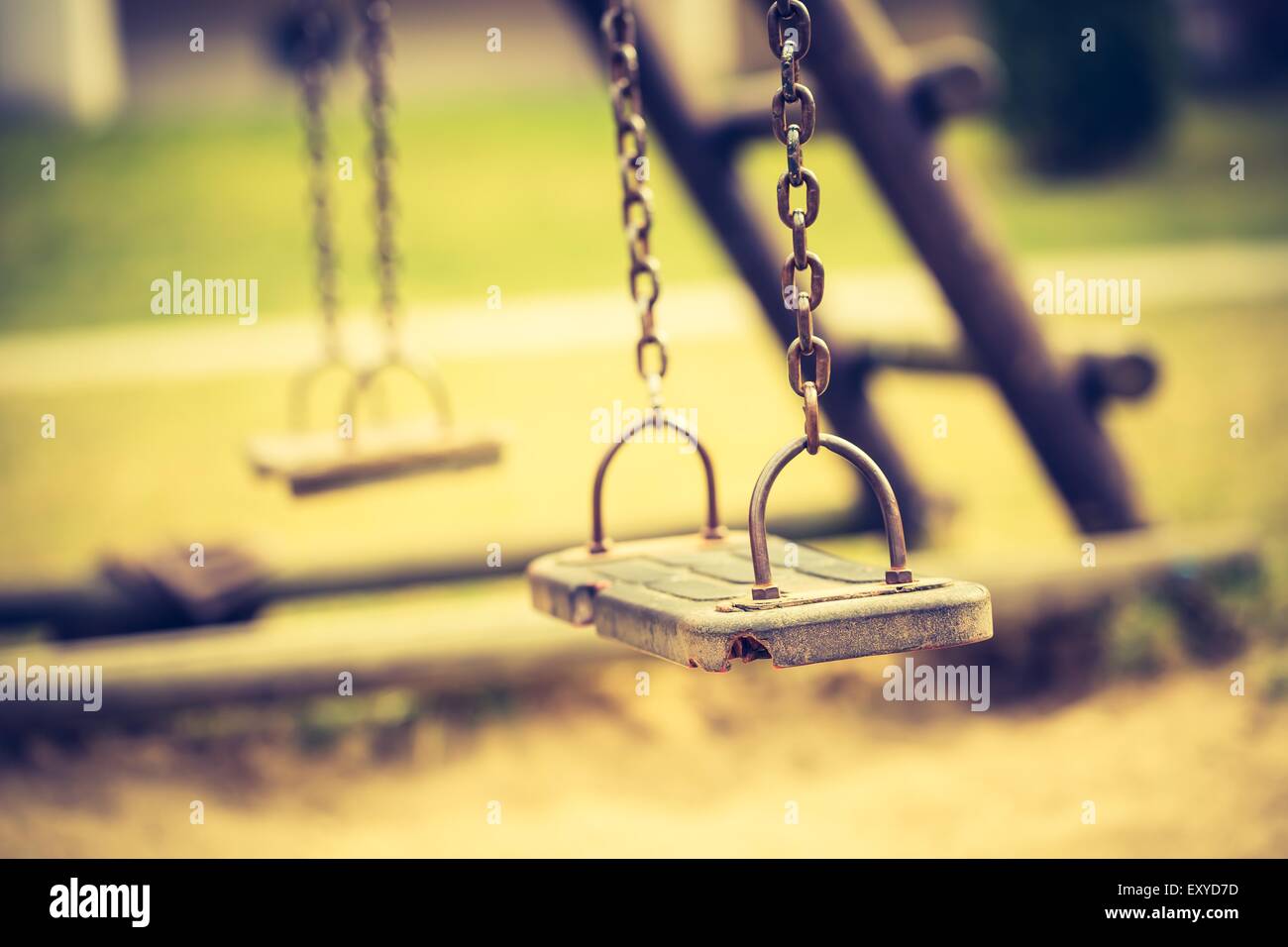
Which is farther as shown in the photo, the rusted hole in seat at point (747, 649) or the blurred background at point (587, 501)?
the blurred background at point (587, 501)

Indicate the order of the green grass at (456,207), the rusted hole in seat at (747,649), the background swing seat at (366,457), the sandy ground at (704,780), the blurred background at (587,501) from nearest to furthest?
the rusted hole in seat at (747,649), the background swing seat at (366,457), the sandy ground at (704,780), the blurred background at (587,501), the green grass at (456,207)

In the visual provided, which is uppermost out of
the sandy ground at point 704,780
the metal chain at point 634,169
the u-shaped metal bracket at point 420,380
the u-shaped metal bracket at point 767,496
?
the metal chain at point 634,169

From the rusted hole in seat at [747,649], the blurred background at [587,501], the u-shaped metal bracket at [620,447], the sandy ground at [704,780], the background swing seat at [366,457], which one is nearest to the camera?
the rusted hole in seat at [747,649]

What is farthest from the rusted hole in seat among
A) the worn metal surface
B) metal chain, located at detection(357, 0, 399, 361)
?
metal chain, located at detection(357, 0, 399, 361)

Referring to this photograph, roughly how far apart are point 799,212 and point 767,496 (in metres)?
0.37

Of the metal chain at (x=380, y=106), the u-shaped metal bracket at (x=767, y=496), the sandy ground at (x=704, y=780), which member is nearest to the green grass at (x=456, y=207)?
the sandy ground at (x=704, y=780)

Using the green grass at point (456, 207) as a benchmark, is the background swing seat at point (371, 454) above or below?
below

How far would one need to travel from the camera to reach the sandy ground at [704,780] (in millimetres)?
3221

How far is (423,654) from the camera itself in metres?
3.49

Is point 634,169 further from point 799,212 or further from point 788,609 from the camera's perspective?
point 788,609

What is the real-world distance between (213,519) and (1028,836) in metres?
4.32

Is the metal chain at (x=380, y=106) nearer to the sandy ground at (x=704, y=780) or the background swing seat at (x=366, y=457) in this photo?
the background swing seat at (x=366, y=457)

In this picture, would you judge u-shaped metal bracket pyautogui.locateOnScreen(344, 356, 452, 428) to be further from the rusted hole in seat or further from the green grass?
the green grass
